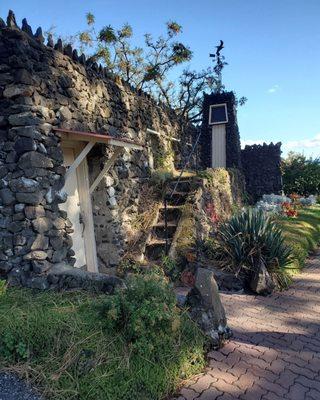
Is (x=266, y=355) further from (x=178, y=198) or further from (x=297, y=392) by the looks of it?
(x=178, y=198)

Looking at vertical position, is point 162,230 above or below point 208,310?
above

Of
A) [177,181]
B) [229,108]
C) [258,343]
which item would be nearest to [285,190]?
[229,108]

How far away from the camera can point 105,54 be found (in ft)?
67.5

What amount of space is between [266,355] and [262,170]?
12306 millimetres

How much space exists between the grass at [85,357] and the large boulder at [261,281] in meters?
2.62

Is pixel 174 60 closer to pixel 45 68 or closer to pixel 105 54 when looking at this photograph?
pixel 105 54

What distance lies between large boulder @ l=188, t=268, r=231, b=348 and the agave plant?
2.34 meters

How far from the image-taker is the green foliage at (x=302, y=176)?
17938mm

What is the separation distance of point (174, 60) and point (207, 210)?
14540mm

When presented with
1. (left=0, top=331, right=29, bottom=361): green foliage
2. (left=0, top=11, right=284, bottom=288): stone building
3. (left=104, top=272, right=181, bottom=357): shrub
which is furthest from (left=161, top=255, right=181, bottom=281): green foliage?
(left=0, top=331, right=29, bottom=361): green foliage

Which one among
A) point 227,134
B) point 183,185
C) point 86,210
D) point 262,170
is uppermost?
point 227,134

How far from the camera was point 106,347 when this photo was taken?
10.7 ft

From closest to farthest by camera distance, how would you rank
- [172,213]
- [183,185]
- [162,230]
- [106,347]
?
[106,347]
[162,230]
[172,213]
[183,185]


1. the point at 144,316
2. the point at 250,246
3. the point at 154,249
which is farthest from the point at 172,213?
the point at 144,316
